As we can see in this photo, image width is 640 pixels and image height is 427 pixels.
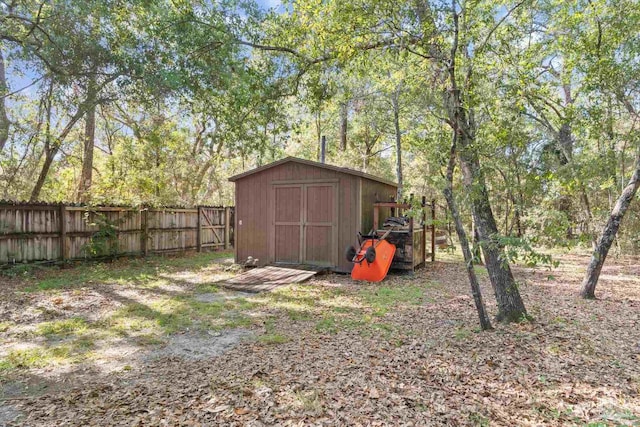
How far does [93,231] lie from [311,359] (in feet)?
27.3

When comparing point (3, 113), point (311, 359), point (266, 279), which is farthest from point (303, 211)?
point (3, 113)

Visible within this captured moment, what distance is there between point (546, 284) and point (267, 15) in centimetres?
765

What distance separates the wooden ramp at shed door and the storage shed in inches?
26.3

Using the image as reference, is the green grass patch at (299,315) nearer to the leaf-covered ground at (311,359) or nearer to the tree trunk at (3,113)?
the leaf-covered ground at (311,359)

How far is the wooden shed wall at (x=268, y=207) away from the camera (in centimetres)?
868

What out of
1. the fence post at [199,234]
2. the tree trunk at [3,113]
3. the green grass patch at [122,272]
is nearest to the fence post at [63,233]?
the green grass patch at [122,272]

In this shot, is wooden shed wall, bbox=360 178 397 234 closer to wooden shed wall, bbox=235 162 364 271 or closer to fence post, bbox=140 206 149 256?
wooden shed wall, bbox=235 162 364 271

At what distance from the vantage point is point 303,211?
9203 mm

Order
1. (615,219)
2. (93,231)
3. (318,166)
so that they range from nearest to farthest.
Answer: (615,219) < (318,166) < (93,231)

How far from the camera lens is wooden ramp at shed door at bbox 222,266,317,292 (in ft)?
23.7

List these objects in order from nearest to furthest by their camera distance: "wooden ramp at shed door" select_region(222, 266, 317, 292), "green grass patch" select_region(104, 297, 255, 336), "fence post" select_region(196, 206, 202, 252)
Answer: "green grass patch" select_region(104, 297, 255, 336) < "wooden ramp at shed door" select_region(222, 266, 317, 292) < "fence post" select_region(196, 206, 202, 252)

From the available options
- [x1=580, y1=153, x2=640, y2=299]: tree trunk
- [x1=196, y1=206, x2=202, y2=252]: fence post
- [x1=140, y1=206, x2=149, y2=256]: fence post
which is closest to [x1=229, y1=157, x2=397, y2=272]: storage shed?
[x1=140, y1=206, x2=149, y2=256]: fence post

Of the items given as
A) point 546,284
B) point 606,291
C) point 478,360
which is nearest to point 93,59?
point 478,360

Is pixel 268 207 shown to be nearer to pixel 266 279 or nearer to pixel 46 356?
pixel 266 279
